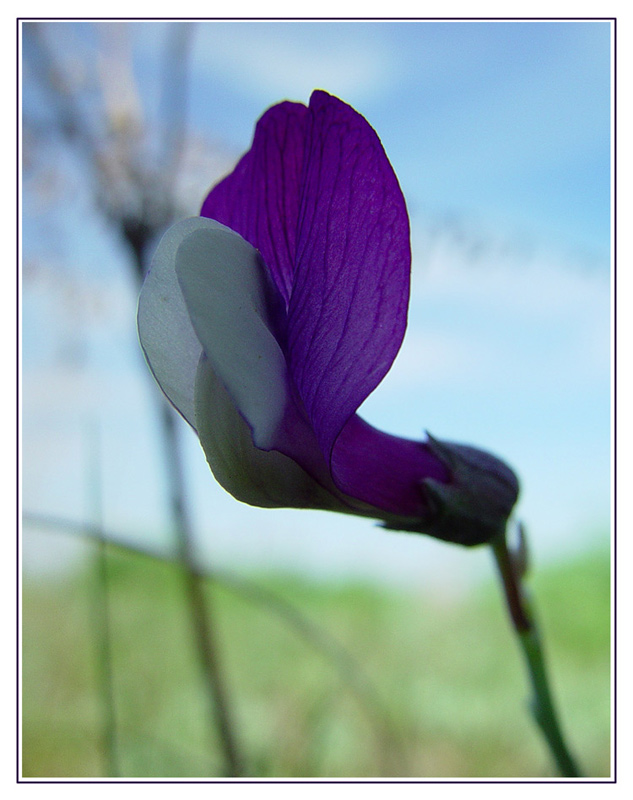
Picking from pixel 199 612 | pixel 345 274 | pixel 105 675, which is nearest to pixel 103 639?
pixel 105 675

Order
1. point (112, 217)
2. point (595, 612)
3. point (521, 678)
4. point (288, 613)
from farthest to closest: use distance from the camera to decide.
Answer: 1. point (595, 612)
2. point (521, 678)
3. point (112, 217)
4. point (288, 613)

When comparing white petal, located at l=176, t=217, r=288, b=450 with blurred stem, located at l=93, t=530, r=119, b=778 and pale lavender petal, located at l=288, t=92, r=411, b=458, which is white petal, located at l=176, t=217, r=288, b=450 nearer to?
pale lavender petal, located at l=288, t=92, r=411, b=458

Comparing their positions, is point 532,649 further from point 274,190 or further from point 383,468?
point 274,190

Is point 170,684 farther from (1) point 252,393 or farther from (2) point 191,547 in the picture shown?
(1) point 252,393

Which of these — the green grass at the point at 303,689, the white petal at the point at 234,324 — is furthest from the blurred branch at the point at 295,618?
the white petal at the point at 234,324

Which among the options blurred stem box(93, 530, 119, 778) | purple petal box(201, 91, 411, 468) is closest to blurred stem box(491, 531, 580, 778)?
purple petal box(201, 91, 411, 468)
